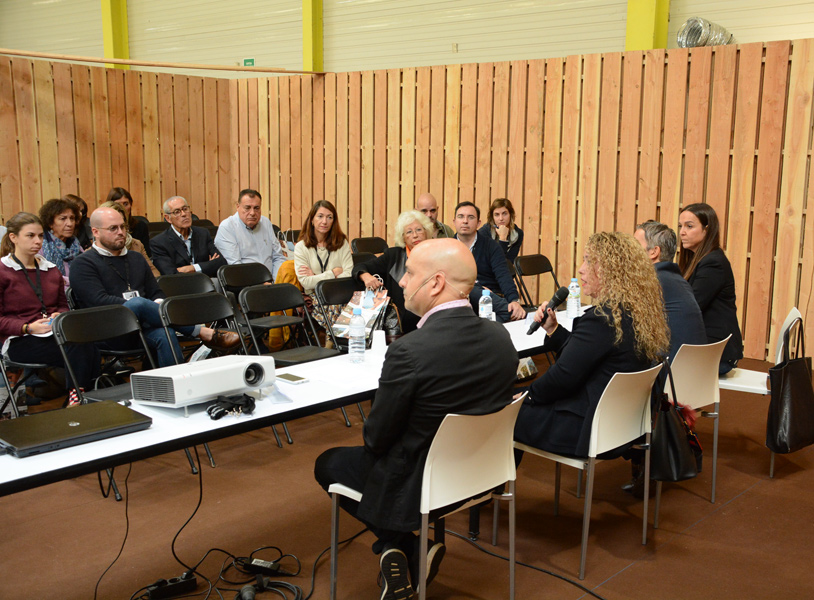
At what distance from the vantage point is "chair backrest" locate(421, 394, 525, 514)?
242cm

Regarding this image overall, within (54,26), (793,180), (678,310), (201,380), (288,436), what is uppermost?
(54,26)

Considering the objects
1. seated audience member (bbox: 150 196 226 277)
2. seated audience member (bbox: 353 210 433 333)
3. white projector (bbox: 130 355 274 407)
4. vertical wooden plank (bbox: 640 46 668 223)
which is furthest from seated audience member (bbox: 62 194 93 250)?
vertical wooden plank (bbox: 640 46 668 223)

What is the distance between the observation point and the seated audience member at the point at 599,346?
3.11 meters

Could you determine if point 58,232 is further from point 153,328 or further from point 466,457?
point 466,457

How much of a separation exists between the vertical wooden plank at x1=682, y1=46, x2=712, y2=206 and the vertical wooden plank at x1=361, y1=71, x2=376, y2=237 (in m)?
4.04

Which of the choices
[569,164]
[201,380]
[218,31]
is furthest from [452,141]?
[201,380]

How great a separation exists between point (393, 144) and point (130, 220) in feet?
11.2

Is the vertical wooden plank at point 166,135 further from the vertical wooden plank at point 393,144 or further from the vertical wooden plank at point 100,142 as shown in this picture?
the vertical wooden plank at point 393,144

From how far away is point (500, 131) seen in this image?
8.45 m

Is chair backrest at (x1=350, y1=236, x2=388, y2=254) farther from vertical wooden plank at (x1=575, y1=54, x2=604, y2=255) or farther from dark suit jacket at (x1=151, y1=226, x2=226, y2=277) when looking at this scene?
vertical wooden plank at (x1=575, y1=54, x2=604, y2=255)

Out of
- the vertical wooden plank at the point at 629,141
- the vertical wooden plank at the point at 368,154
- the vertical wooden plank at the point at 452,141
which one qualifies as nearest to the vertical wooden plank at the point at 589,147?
the vertical wooden plank at the point at 629,141

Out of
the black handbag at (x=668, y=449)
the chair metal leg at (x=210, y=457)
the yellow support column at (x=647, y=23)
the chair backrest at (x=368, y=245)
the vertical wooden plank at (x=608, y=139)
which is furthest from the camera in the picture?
the chair backrest at (x=368, y=245)

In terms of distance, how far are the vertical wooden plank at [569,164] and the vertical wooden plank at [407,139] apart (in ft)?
6.71

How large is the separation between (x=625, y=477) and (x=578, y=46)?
20.7 feet
